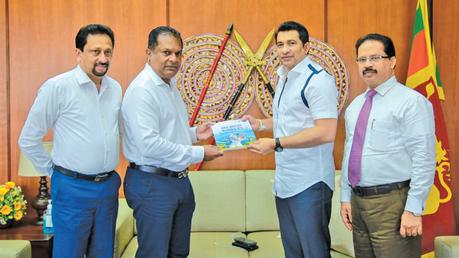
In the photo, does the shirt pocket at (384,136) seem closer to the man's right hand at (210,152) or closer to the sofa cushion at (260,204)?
the man's right hand at (210,152)

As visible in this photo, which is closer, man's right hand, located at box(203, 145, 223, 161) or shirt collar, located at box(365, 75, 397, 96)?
shirt collar, located at box(365, 75, 397, 96)

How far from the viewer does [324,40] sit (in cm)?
329

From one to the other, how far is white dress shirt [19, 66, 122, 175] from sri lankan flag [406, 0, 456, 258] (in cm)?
209

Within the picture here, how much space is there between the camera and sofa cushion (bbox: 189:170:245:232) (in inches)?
118

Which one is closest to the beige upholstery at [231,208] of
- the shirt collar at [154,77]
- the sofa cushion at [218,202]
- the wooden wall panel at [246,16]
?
the sofa cushion at [218,202]

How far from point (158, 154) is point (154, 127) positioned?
129mm

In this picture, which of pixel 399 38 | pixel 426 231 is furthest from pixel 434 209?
pixel 399 38

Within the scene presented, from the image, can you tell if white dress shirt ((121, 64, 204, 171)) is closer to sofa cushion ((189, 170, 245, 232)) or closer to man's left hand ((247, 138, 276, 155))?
man's left hand ((247, 138, 276, 155))

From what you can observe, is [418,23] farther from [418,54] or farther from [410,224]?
[410,224]

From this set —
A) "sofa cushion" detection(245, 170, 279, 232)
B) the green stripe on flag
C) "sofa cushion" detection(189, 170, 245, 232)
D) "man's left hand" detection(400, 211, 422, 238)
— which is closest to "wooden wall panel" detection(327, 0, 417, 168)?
the green stripe on flag

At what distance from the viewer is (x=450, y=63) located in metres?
3.18

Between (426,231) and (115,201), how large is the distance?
208 cm

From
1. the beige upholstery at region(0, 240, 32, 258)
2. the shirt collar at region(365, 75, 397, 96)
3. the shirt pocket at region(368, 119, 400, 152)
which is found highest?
the shirt collar at region(365, 75, 397, 96)

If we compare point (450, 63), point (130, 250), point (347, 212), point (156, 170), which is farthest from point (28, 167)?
point (450, 63)
